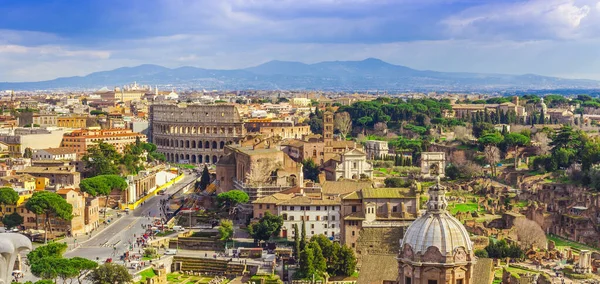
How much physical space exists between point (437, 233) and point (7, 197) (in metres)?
33.6

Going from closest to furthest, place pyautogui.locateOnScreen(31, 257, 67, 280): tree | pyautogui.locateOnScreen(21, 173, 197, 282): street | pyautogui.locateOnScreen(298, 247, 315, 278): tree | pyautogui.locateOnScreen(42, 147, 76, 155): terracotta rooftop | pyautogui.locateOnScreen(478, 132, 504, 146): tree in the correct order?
pyautogui.locateOnScreen(31, 257, 67, 280): tree
pyautogui.locateOnScreen(298, 247, 315, 278): tree
pyautogui.locateOnScreen(21, 173, 197, 282): street
pyautogui.locateOnScreen(42, 147, 76, 155): terracotta rooftop
pyautogui.locateOnScreen(478, 132, 504, 146): tree

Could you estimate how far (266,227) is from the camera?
41.2m

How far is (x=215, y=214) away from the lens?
4825 cm

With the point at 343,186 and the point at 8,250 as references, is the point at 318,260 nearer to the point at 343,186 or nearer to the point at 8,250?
the point at 343,186

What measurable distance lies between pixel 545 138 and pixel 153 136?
45.0 meters

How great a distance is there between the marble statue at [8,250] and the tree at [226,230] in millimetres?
34941

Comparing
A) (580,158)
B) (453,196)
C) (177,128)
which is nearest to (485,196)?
(453,196)

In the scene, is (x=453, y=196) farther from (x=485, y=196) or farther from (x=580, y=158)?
(x=580, y=158)

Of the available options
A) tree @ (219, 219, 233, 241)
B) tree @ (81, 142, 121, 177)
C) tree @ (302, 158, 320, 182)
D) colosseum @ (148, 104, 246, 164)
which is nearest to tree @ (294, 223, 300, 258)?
tree @ (219, 219, 233, 241)

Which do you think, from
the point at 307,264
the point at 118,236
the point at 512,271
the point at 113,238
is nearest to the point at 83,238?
the point at 113,238

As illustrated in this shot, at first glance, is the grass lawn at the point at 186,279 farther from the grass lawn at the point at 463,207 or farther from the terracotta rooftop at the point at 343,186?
the grass lawn at the point at 463,207

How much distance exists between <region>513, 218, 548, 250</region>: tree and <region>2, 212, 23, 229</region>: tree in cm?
2668

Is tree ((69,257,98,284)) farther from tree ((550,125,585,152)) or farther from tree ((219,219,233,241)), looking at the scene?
tree ((550,125,585,152))

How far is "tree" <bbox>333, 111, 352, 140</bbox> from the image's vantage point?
94.2m
